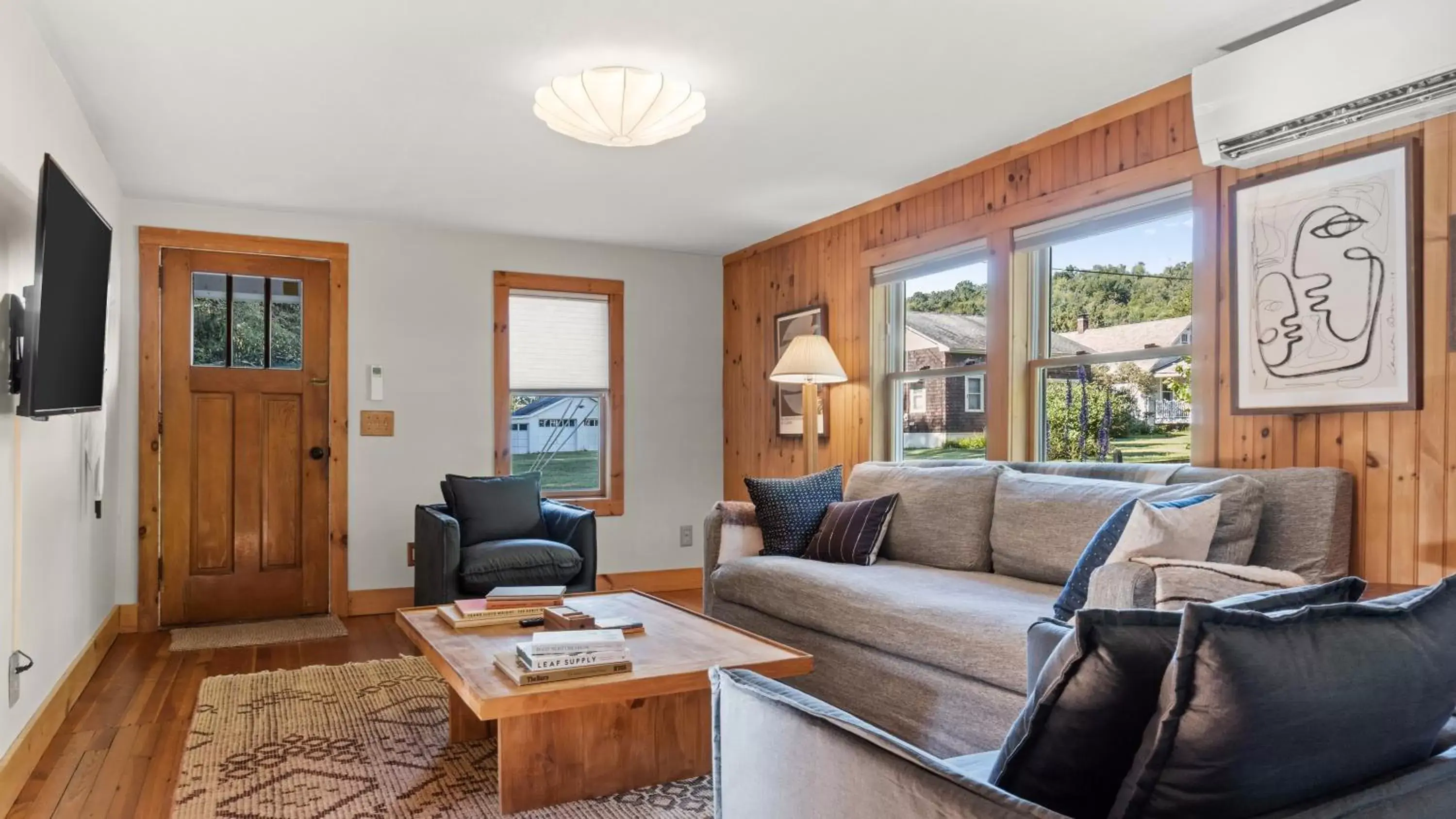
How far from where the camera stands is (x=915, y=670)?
277cm

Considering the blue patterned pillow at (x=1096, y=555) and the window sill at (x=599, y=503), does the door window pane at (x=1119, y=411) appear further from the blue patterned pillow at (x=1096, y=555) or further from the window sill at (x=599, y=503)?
the window sill at (x=599, y=503)

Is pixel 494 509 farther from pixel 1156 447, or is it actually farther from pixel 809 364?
pixel 1156 447

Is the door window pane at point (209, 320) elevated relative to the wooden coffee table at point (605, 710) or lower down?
elevated

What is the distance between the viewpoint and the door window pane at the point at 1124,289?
10.7ft

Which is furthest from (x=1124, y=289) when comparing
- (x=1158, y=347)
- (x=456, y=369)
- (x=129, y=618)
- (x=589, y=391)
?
(x=129, y=618)

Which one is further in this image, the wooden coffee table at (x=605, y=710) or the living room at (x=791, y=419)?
the wooden coffee table at (x=605, y=710)

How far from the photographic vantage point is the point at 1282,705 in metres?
0.87

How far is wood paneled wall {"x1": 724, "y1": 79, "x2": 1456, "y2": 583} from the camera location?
2467 mm

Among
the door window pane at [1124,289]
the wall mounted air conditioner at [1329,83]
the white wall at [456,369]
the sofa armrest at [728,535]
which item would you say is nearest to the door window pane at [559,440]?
the white wall at [456,369]

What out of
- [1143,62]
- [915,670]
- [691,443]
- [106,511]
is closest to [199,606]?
[106,511]

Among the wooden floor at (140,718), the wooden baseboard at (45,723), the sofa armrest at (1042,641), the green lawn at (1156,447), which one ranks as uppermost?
the green lawn at (1156,447)

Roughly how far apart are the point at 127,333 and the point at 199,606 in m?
1.48

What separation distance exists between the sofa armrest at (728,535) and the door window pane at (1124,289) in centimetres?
148

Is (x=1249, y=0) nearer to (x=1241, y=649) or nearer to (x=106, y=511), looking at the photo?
(x=1241, y=649)
